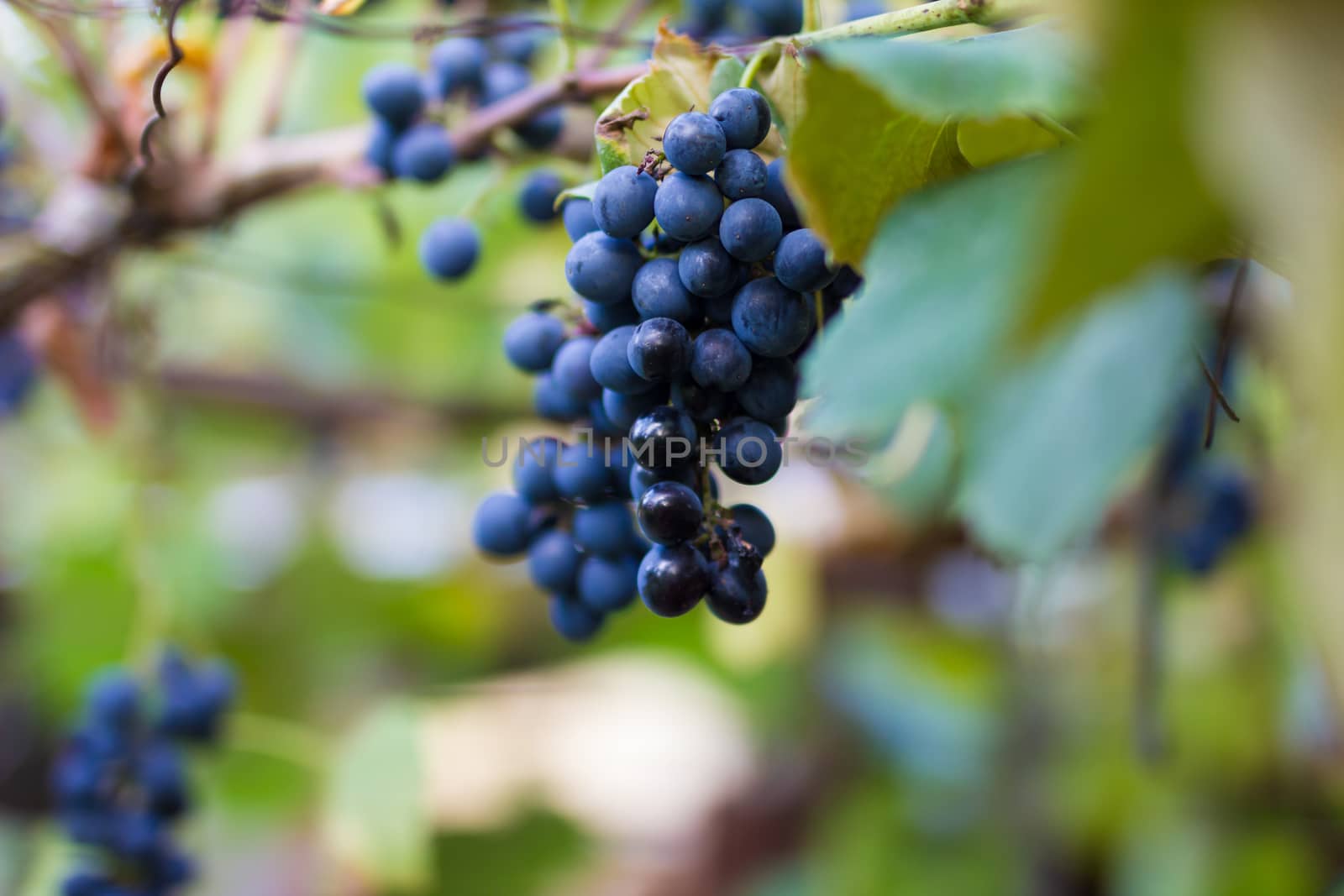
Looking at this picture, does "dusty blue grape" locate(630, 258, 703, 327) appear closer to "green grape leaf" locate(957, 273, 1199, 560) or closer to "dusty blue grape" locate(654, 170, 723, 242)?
"dusty blue grape" locate(654, 170, 723, 242)

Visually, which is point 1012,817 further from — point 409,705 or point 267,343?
point 267,343

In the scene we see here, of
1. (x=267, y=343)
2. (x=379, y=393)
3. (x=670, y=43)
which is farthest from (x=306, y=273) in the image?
(x=670, y=43)

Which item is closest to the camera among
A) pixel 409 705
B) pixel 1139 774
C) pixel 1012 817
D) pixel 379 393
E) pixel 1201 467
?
pixel 409 705

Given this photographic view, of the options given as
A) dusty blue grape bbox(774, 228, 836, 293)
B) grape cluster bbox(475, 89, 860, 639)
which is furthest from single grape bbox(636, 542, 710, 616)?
dusty blue grape bbox(774, 228, 836, 293)

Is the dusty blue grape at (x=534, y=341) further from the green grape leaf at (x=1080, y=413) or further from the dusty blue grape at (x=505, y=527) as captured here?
the green grape leaf at (x=1080, y=413)

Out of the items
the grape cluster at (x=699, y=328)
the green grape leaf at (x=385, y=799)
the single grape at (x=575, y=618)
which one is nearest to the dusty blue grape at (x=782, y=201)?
the grape cluster at (x=699, y=328)
